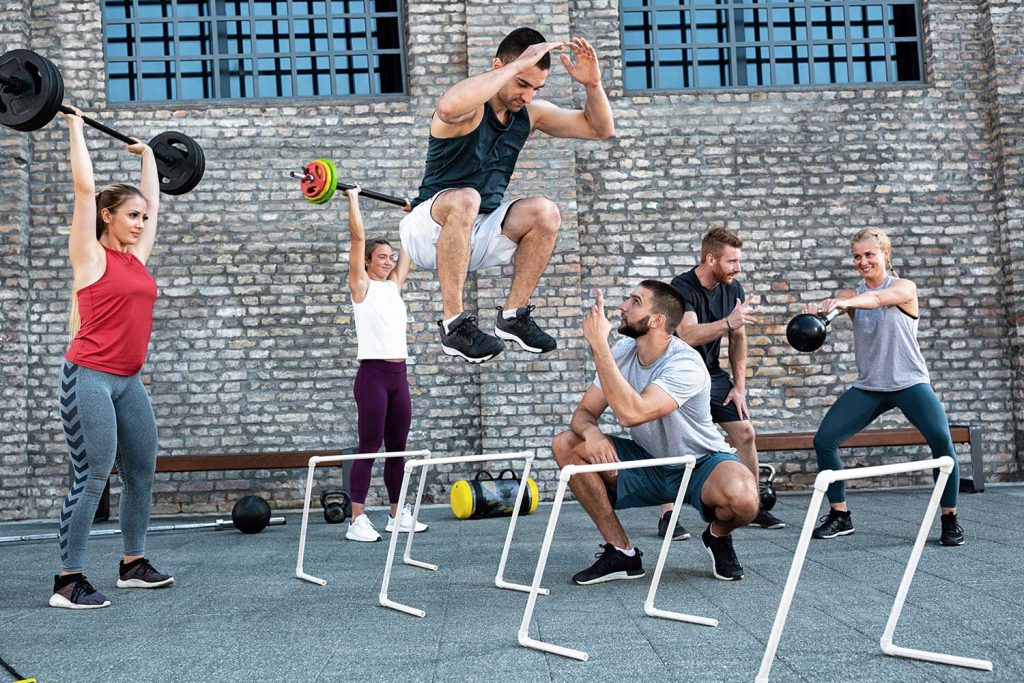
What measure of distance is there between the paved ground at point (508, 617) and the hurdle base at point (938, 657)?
3 cm

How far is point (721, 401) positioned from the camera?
5.19 metres

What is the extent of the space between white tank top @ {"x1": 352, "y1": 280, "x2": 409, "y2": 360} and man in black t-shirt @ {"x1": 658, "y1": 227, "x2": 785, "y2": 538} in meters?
1.60

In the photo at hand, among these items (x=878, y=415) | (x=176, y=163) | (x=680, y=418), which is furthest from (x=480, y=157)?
(x=878, y=415)

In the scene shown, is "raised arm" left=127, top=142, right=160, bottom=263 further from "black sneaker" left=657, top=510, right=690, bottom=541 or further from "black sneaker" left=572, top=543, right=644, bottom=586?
"black sneaker" left=657, top=510, right=690, bottom=541

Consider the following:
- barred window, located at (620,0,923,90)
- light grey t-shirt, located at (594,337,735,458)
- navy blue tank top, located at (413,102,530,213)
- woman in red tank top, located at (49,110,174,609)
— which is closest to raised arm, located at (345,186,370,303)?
woman in red tank top, located at (49,110,174,609)

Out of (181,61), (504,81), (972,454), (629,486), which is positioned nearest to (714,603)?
(629,486)

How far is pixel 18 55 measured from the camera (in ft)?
12.1

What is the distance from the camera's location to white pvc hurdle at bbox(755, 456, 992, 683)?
2283 millimetres

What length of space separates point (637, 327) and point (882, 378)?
5.15 feet

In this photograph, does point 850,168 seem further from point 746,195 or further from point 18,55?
point 18,55

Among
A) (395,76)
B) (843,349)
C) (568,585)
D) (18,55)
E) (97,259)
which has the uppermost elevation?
(395,76)

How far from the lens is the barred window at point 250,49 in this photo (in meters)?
7.85

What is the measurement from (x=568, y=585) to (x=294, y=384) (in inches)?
158

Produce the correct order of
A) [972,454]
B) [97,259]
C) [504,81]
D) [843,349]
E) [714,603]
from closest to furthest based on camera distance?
[504,81]
[714,603]
[97,259]
[972,454]
[843,349]
